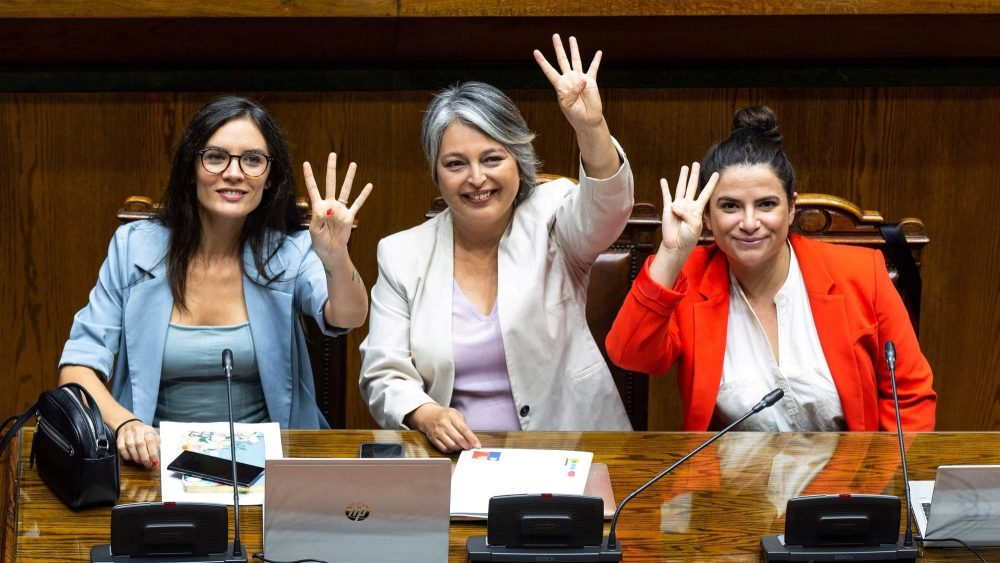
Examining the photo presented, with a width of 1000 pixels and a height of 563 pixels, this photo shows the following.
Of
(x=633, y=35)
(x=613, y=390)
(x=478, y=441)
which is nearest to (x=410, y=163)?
(x=633, y=35)

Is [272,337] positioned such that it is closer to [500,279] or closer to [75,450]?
[500,279]

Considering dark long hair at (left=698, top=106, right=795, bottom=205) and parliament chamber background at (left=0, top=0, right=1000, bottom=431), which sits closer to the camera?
dark long hair at (left=698, top=106, right=795, bottom=205)

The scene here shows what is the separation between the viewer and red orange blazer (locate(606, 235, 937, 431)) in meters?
2.00

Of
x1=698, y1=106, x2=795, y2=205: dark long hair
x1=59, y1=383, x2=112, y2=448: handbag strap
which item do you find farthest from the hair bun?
x1=59, y1=383, x2=112, y2=448: handbag strap

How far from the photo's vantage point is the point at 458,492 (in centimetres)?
159

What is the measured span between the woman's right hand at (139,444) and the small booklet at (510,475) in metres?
0.47

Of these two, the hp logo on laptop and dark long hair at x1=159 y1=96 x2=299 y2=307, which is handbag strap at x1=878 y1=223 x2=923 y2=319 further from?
the hp logo on laptop

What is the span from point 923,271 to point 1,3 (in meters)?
2.46

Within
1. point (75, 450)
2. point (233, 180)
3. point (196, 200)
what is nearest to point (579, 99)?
point (233, 180)

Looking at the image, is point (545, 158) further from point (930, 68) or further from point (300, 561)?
point (300, 561)

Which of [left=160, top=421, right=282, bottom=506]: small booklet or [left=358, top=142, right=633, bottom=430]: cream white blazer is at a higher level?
[left=358, top=142, right=633, bottom=430]: cream white blazer

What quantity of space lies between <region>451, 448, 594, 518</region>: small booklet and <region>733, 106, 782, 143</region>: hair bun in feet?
2.44

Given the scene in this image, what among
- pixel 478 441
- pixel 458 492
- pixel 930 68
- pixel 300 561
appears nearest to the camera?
pixel 300 561

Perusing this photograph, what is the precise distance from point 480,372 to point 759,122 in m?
0.72
